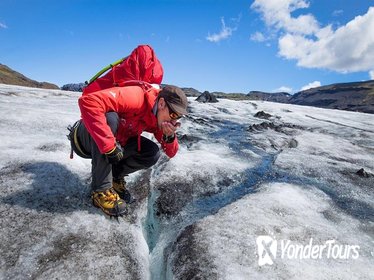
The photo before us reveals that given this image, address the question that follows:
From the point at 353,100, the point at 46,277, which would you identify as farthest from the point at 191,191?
the point at 353,100

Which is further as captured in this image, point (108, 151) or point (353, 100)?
point (353, 100)

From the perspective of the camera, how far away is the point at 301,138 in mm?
12430

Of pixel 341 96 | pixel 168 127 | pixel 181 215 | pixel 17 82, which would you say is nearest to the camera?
pixel 168 127

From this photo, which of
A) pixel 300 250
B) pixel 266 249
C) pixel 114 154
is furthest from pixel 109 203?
pixel 300 250

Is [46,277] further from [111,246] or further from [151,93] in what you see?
[151,93]

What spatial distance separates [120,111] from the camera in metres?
4.62

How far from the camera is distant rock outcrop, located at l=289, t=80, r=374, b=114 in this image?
5368 inches

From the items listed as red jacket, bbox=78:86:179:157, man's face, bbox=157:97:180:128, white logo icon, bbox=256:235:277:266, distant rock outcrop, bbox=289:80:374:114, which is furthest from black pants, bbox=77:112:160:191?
distant rock outcrop, bbox=289:80:374:114

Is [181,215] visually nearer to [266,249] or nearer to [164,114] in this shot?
[266,249]

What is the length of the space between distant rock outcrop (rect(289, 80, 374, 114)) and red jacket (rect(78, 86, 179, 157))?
13030cm

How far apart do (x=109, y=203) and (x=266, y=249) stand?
223cm

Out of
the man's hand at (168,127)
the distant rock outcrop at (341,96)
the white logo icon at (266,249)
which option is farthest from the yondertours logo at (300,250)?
the distant rock outcrop at (341,96)

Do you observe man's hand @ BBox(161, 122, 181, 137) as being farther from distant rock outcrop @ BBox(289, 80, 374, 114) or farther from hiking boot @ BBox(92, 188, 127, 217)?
distant rock outcrop @ BBox(289, 80, 374, 114)

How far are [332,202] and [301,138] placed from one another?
6474 mm
